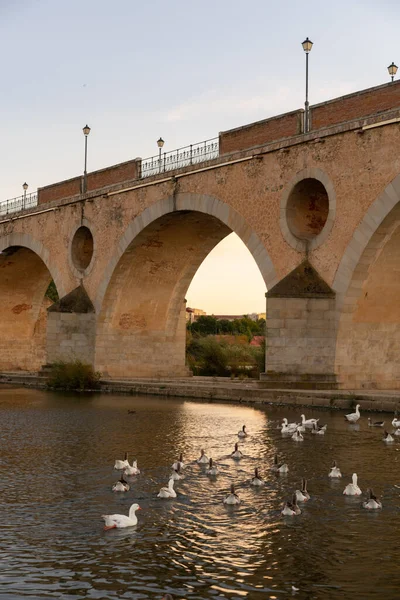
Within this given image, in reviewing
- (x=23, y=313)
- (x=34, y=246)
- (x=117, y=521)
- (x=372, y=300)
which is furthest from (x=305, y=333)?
(x=23, y=313)

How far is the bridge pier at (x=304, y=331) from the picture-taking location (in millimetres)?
17281

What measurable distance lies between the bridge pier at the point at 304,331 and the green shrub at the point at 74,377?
6648 millimetres

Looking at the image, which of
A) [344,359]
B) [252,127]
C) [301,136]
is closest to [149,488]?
[344,359]

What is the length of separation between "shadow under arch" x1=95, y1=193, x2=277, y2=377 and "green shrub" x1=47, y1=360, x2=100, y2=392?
81.7 inches

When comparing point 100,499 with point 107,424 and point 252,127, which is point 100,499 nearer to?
point 107,424

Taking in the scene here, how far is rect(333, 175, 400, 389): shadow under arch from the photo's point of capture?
53.5 ft

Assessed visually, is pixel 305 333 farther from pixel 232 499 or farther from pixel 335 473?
pixel 232 499

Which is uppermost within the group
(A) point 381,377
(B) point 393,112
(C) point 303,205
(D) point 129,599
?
(B) point 393,112

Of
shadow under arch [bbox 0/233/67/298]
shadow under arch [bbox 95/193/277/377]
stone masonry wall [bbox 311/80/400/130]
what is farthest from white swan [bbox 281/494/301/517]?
shadow under arch [bbox 0/233/67/298]

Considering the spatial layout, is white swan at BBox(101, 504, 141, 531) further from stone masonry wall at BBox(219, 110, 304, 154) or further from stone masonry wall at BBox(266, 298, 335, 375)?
stone masonry wall at BBox(219, 110, 304, 154)

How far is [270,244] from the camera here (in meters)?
18.8

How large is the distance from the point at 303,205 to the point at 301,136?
1541 millimetres

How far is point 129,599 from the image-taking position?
5.05 metres

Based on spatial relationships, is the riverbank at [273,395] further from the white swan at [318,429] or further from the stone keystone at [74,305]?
the stone keystone at [74,305]
